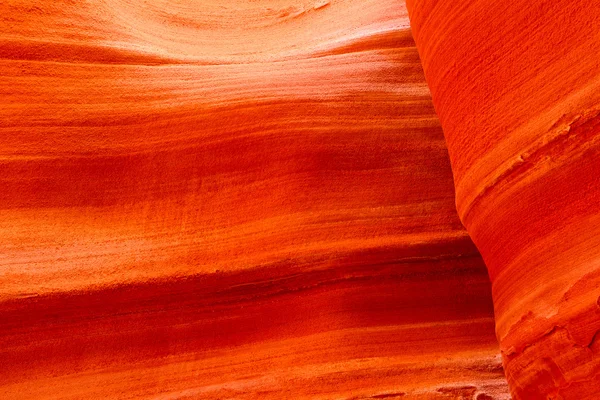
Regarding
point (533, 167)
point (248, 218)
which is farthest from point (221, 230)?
point (533, 167)

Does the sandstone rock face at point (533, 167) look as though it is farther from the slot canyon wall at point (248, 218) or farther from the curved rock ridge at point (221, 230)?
the curved rock ridge at point (221, 230)

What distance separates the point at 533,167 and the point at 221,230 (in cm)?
100

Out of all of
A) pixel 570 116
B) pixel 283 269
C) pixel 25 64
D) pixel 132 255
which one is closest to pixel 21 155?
pixel 25 64

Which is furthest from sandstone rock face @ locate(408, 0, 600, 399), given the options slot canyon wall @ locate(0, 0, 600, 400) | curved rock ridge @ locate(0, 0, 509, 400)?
curved rock ridge @ locate(0, 0, 509, 400)

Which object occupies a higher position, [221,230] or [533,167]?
[221,230]

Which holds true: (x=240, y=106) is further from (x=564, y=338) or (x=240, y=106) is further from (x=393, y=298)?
(x=564, y=338)

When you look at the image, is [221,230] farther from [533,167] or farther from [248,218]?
[533,167]

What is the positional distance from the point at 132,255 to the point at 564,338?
123 cm

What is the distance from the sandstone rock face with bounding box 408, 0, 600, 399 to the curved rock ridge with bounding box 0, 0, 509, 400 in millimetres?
428

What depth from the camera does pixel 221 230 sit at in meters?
1.99

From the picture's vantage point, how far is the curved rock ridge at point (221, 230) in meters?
1.81

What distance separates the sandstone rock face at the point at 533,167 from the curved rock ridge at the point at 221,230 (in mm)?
428

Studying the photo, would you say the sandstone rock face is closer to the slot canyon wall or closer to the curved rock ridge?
the slot canyon wall

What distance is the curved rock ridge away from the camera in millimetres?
1812
